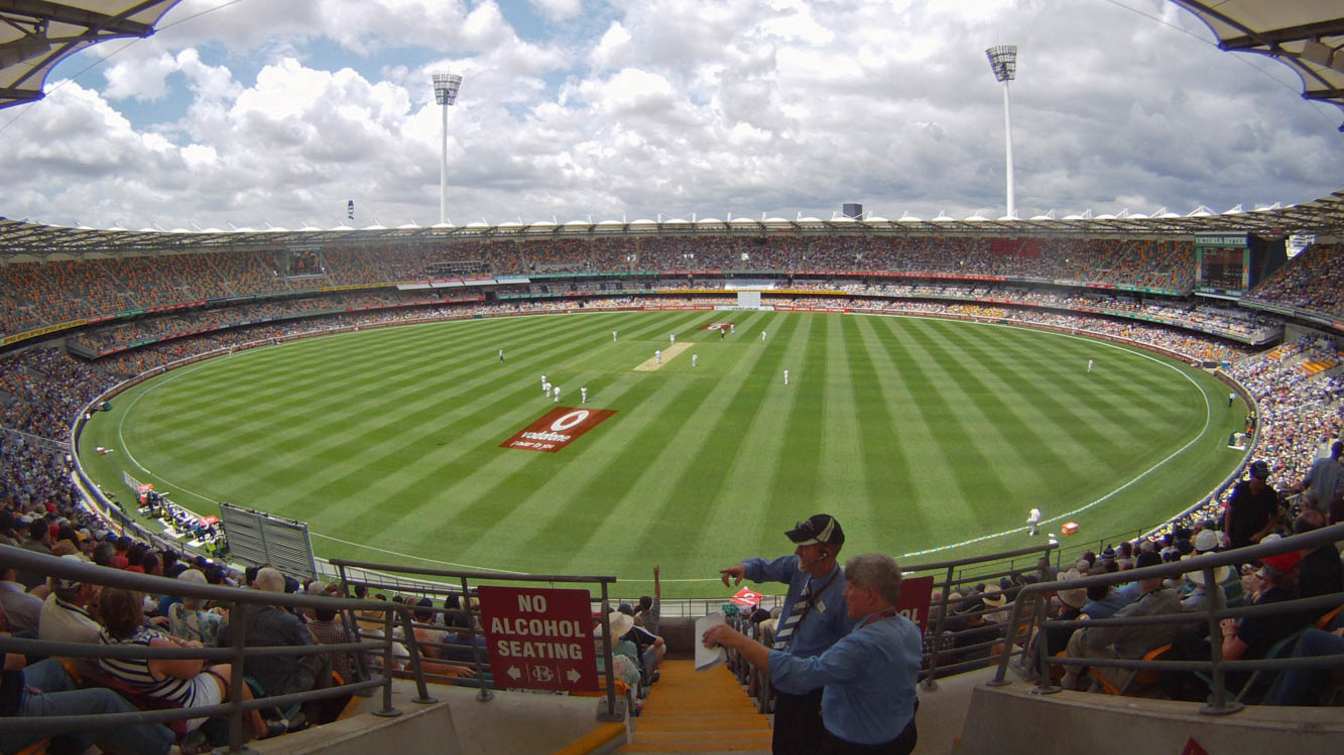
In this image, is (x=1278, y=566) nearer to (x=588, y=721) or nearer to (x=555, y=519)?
(x=588, y=721)

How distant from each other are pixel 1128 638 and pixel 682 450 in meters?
22.6

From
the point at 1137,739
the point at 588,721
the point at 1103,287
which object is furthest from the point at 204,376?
the point at 1103,287

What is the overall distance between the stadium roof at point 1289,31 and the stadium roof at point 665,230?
Answer: 79.5ft

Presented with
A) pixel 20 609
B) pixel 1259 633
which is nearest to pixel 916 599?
pixel 1259 633

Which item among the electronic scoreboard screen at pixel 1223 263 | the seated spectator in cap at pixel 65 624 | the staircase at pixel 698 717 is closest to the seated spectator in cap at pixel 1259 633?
the staircase at pixel 698 717

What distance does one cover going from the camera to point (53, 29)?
9734 millimetres

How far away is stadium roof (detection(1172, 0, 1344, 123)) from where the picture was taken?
9.39 metres

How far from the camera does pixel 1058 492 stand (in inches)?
901

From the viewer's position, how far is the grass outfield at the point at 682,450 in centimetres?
2059

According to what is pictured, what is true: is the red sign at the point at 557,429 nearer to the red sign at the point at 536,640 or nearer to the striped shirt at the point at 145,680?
the red sign at the point at 536,640

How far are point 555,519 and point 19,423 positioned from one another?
26.0 metres

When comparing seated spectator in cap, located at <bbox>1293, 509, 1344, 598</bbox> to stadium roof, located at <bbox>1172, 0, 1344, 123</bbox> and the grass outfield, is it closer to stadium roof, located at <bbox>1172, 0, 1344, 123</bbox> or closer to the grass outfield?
stadium roof, located at <bbox>1172, 0, 1344, 123</bbox>

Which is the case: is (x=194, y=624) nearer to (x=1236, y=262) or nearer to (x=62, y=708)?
(x=62, y=708)

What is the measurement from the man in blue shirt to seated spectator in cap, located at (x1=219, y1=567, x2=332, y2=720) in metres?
3.11
